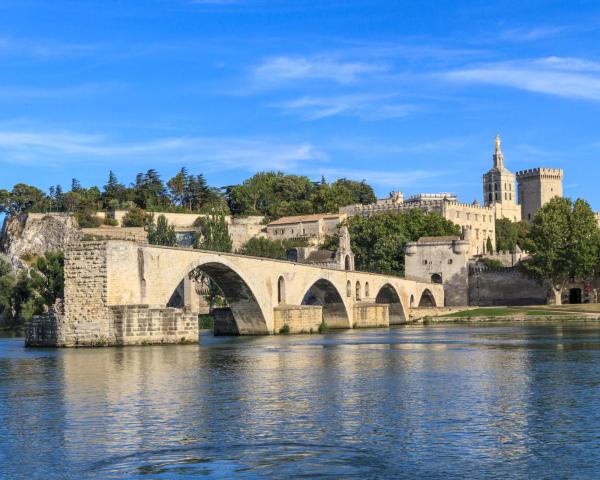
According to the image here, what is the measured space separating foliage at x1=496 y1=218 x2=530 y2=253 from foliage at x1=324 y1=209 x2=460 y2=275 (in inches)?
899

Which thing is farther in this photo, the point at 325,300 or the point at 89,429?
the point at 325,300

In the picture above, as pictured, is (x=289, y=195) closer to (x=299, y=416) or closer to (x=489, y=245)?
(x=489, y=245)

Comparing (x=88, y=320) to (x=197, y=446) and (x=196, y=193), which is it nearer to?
(x=197, y=446)

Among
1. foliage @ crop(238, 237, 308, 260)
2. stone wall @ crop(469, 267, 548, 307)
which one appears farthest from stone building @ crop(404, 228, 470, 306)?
foliage @ crop(238, 237, 308, 260)

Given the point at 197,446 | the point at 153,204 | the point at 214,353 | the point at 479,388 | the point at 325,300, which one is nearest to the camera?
the point at 197,446

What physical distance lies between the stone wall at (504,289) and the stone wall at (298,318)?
148ft

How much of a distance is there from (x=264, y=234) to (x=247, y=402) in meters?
115

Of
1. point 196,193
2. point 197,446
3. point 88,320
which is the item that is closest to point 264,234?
point 196,193

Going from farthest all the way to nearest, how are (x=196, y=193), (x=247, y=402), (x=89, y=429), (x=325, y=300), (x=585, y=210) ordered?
(x=196, y=193)
(x=585, y=210)
(x=325, y=300)
(x=247, y=402)
(x=89, y=429)

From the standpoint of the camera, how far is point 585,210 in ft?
345

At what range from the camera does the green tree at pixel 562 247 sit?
101 metres

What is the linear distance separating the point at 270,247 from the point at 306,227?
14864 millimetres

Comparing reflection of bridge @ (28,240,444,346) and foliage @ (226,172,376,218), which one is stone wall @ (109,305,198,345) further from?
foliage @ (226,172,376,218)

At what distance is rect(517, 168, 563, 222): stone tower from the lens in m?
183
